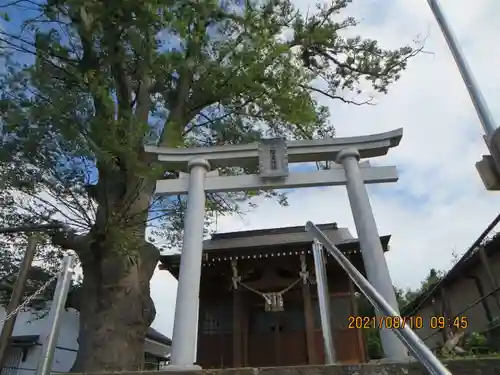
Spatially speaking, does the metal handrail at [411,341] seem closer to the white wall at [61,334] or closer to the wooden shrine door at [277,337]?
the wooden shrine door at [277,337]

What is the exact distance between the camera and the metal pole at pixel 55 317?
11.0 feet

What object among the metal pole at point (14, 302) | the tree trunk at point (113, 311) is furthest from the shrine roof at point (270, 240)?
the metal pole at point (14, 302)

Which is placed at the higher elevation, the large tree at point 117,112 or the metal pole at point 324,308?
the large tree at point 117,112

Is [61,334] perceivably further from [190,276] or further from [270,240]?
[190,276]

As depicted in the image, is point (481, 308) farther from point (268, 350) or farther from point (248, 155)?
point (248, 155)

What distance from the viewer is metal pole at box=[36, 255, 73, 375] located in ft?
11.0

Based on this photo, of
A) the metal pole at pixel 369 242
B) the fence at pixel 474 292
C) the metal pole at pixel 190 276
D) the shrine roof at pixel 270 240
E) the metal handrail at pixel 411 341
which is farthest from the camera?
the shrine roof at pixel 270 240

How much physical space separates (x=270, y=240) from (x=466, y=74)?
24.6ft

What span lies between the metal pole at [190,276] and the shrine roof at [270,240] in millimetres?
4604

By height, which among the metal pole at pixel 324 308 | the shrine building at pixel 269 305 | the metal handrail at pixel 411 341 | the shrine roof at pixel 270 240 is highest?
the shrine roof at pixel 270 240

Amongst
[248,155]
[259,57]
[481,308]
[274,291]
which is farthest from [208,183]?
[481,308]

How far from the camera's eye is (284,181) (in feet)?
18.0

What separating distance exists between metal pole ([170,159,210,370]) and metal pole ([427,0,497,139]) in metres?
3.40
